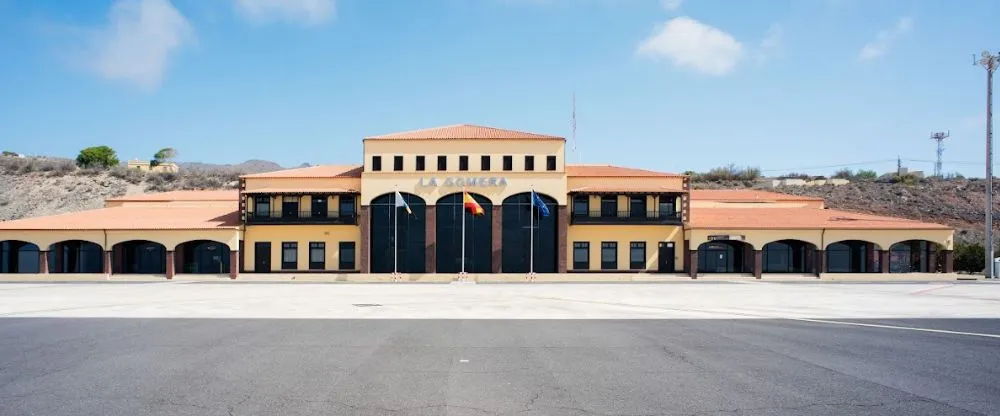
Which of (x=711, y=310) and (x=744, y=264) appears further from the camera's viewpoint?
(x=744, y=264)

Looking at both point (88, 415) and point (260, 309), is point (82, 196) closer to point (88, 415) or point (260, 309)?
point (260, 309)

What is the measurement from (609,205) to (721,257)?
34.7 feet

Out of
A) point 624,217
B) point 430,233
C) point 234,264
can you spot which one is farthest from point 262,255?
point 624,217

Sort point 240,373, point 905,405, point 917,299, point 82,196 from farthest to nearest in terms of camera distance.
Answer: point 82,196 → point 917,299 → point 240,373 → point 905,405

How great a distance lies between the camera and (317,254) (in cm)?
5478

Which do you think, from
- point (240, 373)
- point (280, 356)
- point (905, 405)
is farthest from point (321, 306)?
point (905, 405)

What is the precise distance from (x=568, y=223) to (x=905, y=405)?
42998 millimetres

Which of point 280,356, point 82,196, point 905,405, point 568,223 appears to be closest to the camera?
point 905,405

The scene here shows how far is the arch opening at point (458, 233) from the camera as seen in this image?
5319cm

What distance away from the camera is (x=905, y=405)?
11320 millimetres

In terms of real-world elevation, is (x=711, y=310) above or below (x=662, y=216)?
below

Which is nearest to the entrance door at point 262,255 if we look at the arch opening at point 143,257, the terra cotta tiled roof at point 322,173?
the terra cotta tiled roof at point 322,173

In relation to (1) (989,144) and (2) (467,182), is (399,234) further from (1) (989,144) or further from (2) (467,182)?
(1) (989,144)

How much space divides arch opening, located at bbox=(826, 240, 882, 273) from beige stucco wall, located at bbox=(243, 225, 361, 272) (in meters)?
38.8
